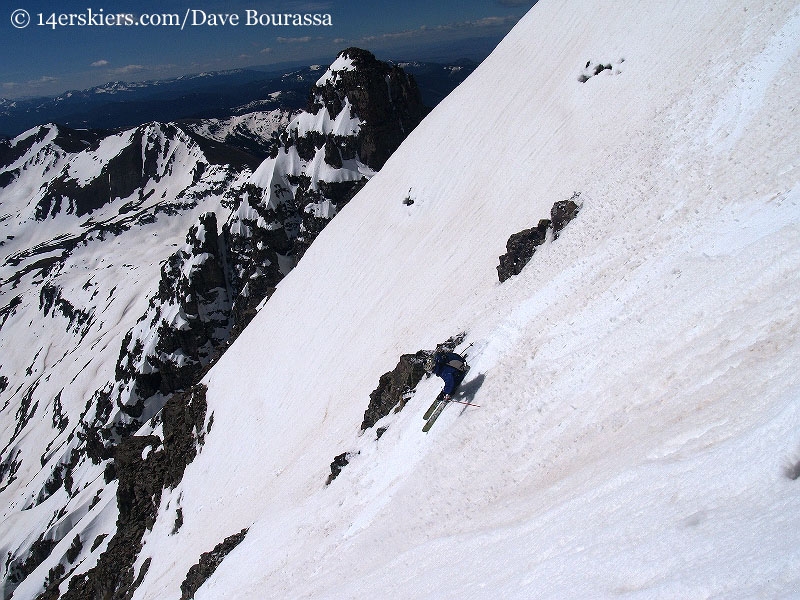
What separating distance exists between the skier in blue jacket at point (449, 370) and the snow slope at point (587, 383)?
643 millimetres

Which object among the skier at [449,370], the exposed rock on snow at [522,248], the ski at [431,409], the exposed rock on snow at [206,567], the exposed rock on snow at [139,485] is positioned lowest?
the exposed rock on snow at [139,485]

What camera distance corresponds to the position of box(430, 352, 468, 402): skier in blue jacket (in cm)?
1329

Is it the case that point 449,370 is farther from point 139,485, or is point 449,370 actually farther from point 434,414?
point 139,485

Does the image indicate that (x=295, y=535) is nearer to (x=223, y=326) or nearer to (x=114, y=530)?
(x=114, y=530)

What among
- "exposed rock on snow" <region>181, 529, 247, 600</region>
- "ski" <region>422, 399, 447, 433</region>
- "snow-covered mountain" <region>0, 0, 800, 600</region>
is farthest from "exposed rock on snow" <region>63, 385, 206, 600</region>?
"ski" <region>422, 399, 447, 433</region>

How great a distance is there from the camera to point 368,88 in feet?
234

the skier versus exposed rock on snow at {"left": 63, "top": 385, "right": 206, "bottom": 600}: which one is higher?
the skier

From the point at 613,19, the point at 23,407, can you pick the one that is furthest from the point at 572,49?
the point at 23,407

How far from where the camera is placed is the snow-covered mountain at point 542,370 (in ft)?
21.9

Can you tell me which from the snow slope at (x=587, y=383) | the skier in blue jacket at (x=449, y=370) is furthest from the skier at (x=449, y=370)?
the snow slope at (x=587, y=383)

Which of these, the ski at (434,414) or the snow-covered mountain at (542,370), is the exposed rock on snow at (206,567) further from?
the ski at (434,414)

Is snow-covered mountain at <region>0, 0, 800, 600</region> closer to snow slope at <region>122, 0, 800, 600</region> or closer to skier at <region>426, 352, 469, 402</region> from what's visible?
snow slope at <region>122, 0, 800, 600</region>

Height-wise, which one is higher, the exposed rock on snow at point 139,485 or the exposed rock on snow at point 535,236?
the exposed rock on snow at point 535,236

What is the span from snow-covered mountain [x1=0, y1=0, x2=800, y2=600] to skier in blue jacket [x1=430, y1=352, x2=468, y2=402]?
0.45 m
